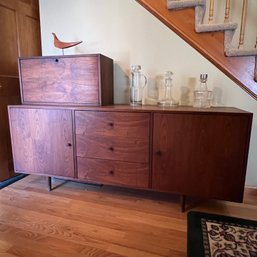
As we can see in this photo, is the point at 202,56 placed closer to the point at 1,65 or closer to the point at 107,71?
the point at 107,71

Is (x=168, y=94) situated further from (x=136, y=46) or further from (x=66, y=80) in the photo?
(x=66, y=80)

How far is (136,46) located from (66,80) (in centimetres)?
69

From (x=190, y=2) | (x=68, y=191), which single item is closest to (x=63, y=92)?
(x=68, y=191)

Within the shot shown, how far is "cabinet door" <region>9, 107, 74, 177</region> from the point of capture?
1.60 metres

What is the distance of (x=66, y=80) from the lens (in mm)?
1633

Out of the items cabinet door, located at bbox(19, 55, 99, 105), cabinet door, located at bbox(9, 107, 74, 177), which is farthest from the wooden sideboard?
cabinet door, located at bbox(19, 55, 99, 105)

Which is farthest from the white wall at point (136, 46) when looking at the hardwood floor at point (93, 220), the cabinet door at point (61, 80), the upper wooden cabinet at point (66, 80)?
the hardwood floor at point (93, 220)

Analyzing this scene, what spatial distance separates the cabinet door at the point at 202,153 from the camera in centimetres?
130

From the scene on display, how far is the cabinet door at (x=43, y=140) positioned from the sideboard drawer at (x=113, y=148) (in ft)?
0.38

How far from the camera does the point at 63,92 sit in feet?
5.44

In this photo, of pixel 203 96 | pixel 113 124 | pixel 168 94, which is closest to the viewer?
pixel 113 124

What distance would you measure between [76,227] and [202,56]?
5.24ft

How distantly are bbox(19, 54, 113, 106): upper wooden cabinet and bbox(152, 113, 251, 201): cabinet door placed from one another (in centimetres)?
55

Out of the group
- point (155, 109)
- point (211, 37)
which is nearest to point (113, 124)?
point (155, 109)
